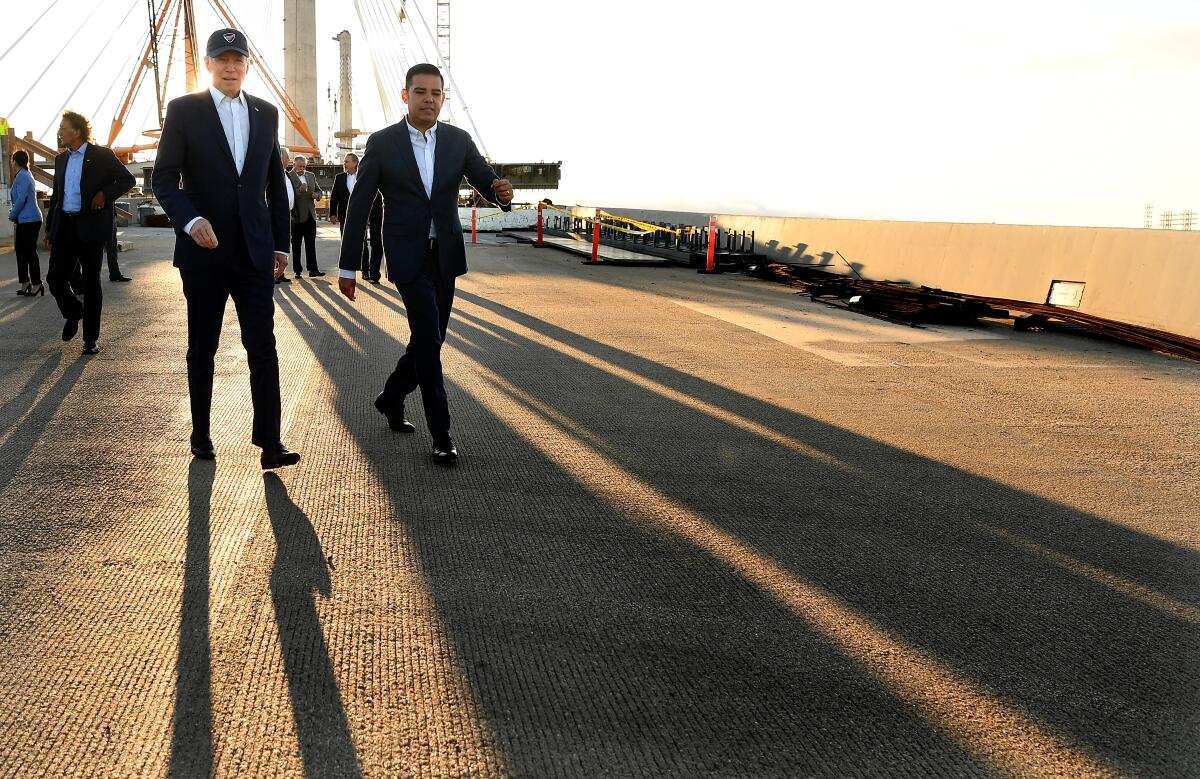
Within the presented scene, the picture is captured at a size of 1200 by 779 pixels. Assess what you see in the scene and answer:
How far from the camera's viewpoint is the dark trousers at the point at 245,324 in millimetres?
4906

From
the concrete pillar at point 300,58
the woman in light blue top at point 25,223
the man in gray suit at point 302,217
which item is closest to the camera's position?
the woman in light blue top at point 25,223

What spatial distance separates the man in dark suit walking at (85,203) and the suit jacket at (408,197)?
3853mm

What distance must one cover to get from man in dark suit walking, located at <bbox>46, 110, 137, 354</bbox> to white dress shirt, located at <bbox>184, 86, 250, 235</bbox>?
3.66 meters

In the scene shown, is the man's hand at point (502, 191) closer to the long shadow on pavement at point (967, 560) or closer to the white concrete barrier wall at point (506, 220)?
the long shadow on pavement at point (967, 560)

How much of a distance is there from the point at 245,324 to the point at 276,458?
71 centimetres

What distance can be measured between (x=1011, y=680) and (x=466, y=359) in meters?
6.12

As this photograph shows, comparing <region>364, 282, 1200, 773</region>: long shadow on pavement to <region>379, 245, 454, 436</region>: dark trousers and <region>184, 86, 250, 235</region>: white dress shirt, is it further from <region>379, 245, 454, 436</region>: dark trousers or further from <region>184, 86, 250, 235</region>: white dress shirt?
<region>184, 86, 250, 235</region>: white dress shirt

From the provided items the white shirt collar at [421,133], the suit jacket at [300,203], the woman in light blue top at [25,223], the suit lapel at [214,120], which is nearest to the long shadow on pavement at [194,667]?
the suit lapel at [214,120]

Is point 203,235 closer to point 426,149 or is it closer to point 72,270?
point 426,149

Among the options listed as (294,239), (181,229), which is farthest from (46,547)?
(294,239)

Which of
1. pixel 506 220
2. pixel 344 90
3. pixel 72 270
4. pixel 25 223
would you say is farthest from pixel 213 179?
pixel 344 90

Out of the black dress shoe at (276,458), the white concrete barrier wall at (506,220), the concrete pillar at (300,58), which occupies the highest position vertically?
the concrete pillar at (300,58)

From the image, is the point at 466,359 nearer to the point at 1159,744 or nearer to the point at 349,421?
the point at 349,421

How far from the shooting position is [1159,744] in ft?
8.34
